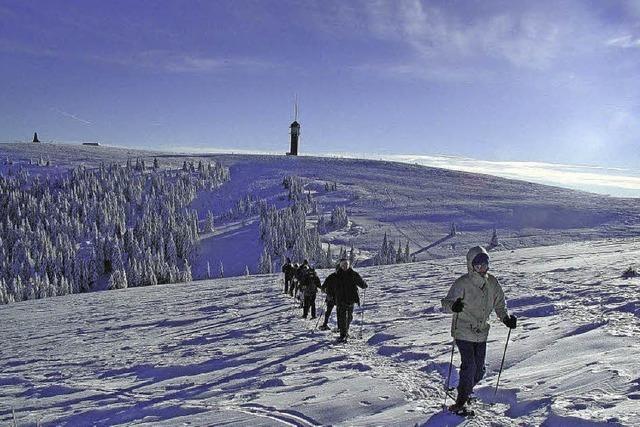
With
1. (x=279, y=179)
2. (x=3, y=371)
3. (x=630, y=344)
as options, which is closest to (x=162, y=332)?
(x=3, y=371)

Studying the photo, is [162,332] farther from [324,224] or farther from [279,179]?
[279,179]

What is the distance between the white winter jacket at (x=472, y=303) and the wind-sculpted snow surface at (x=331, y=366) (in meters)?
1.12

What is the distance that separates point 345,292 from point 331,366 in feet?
11.4

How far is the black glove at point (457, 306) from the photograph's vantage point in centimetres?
727

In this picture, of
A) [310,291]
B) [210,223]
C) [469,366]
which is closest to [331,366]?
[469,366]

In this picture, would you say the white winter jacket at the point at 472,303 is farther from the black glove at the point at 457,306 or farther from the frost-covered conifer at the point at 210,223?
the frost-covered conifer at the point at 210,223

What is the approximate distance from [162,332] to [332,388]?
10.5 metres

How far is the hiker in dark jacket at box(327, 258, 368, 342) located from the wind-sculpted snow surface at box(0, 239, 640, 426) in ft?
2.02

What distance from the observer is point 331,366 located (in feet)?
34.3

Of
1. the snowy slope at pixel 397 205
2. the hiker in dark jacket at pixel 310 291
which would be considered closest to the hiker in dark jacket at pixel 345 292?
the hiker in dark jacket at pixel 310 291

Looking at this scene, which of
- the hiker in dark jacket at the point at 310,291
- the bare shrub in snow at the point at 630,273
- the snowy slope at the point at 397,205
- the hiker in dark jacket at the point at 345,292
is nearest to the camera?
the hiker in dark jacket at the point at 345,292

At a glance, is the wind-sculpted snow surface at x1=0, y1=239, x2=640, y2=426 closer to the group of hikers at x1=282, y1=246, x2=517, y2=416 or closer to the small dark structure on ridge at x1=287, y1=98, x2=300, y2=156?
the group of hikers at x1=282, y1=246, x2=517, y2=416

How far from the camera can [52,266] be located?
341ft

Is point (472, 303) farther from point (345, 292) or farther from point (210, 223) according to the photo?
point (210, 223)
